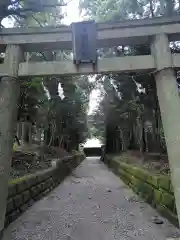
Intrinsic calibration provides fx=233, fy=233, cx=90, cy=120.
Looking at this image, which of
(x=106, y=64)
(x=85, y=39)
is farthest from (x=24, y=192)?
(x=85, y=39)

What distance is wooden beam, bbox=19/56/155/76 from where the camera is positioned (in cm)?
417

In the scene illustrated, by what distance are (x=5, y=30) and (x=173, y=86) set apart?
327 cm

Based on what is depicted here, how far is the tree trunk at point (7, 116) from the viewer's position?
384 cm

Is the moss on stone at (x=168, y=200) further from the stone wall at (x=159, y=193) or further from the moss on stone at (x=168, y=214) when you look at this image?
the moss on stone at (x=168, y=214)

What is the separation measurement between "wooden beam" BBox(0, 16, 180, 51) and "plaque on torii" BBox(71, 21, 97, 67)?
121 mm

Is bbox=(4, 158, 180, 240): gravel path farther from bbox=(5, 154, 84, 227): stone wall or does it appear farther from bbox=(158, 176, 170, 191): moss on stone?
bbox=(158, 176, 170, 191): moss on stone

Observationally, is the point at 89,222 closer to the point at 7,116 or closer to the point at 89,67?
the point at 7,116

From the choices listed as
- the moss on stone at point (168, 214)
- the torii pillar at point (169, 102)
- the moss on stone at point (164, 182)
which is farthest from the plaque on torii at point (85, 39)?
the moss on stone at point (168, 214)

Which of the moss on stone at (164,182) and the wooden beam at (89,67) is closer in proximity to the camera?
the wooden beam at (89,67)

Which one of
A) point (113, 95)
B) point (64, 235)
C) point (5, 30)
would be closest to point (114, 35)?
point (5, 30)

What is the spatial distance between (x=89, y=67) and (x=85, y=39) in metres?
0.56

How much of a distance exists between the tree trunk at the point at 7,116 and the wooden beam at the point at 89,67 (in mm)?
201

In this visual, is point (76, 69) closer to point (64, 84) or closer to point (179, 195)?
point (179, 195)

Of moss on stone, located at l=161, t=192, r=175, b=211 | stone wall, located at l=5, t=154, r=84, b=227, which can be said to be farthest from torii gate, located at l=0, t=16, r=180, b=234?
moss on stone, located at l=161, t=192, r=175, b=211
